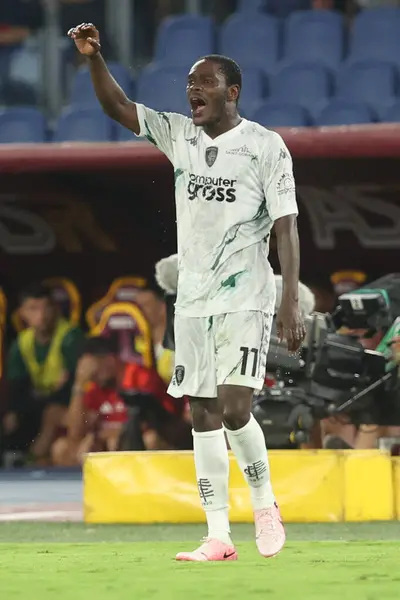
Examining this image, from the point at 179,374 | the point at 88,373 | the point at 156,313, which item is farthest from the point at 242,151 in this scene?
the point at 156,313

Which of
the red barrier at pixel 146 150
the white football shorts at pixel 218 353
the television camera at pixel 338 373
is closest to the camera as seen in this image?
Result: the white football shorts at pixel 218 353

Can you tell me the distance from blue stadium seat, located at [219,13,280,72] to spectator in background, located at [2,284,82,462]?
2736mm

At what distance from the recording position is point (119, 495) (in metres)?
7.72

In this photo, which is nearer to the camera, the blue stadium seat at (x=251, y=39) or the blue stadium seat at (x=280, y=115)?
the blue stadium seat at (x=280, y=115)

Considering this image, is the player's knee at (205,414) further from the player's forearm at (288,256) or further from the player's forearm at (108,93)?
the player's forearm at (108,93)

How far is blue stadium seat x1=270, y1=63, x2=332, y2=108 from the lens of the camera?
38.7 ft

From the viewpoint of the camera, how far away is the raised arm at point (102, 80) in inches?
201

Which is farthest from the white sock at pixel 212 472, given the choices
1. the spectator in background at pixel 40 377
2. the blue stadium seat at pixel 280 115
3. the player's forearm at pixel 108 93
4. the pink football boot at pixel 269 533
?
the spectator in background at pixel 40 377

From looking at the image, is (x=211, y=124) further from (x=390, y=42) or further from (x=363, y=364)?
(x=390, y=42)

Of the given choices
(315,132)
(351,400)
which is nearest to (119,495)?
(351,400)

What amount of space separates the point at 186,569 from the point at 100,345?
662cm

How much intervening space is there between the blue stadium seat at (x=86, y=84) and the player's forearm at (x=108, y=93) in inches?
268

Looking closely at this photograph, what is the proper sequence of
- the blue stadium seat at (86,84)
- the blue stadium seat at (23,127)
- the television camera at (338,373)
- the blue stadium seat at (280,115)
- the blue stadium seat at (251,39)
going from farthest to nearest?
the blue stadium seat at (251,39)
the blue stadium seat at (86,84)
the blue stadium seat at (23,127)
the blue stadium seat at (280,115)
the television camera at (338,373)

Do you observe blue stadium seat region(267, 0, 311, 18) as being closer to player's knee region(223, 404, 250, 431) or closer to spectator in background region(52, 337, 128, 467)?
spectator in background region(52, 337, 128, 467)
